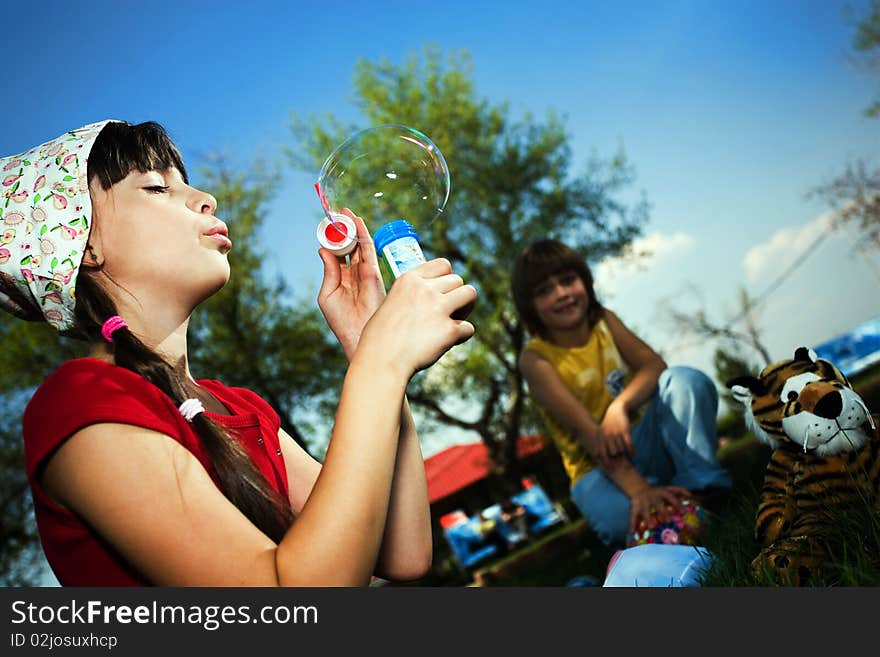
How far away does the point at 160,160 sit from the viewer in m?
1.70

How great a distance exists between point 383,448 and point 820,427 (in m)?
1.18

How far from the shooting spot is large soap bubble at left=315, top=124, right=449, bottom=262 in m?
1.87

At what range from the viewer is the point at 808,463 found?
1.72 meters

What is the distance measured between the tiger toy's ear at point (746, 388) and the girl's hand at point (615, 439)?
1100 mm

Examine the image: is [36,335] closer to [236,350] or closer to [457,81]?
[236,350]

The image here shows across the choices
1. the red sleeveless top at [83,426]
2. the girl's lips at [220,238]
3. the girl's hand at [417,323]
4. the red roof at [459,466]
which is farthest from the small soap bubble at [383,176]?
the red roof at [459,466]

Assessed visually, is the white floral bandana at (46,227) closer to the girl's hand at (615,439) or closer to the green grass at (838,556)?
the green grass at (838,556)

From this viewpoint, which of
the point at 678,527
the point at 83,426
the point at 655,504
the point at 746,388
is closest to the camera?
the point at 83,426

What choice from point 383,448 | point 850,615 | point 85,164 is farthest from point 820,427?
point 85,164

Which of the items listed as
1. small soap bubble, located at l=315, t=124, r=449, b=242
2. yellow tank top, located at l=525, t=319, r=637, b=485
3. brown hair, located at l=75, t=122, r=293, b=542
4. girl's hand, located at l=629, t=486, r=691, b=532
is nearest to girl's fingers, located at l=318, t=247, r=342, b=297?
small soap bubble, located at l=315, t=124, r=449, b=242

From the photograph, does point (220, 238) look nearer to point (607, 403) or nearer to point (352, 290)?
→ point (352, 290)

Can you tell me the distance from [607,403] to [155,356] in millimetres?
2684

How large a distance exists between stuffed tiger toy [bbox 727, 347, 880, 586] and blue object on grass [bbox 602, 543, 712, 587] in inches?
6.6

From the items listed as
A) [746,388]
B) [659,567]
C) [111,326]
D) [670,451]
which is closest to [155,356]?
[111,326]
